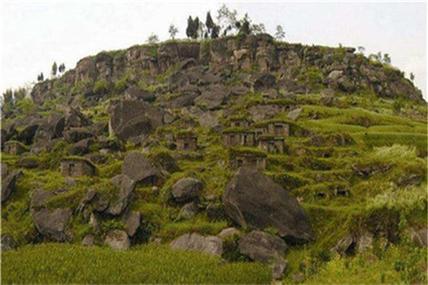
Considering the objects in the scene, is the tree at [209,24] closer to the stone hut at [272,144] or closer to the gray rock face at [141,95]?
the gray rock face at [141,95]

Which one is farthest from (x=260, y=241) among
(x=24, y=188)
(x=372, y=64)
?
(x=372, y=64)

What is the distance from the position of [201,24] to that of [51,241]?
113 m

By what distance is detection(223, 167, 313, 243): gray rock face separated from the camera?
95.3 feet

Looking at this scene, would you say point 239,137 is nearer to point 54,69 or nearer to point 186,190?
point 186,190

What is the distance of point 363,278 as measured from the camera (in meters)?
23.0

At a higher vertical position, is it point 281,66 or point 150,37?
point 150,37

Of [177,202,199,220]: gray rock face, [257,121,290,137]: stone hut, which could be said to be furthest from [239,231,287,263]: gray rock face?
[257,121,290,137]: stone hut

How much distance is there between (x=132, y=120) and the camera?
62.5 m

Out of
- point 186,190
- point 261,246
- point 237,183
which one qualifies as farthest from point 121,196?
point 261,246

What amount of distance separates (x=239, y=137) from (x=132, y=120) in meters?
16.2

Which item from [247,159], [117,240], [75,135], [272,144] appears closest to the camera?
[117,240]

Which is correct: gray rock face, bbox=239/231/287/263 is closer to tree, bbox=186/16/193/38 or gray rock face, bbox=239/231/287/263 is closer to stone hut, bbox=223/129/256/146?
stone hut, bbox=223/129/256/146

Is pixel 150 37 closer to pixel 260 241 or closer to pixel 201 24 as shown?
pixel 201 24

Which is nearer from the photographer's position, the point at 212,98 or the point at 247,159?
the point at 247,159
